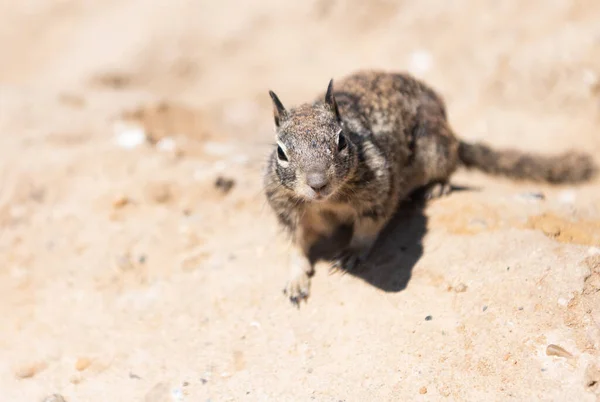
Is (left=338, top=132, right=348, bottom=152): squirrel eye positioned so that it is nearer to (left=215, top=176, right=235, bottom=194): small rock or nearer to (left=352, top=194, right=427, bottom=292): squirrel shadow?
(left=352, top=194, right=427, bottom=292): squirrel shadow

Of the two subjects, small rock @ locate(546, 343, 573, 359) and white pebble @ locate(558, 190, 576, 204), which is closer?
small rock @ locate(546, 343, 573, 359)

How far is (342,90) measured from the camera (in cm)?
561

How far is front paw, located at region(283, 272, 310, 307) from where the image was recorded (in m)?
4.84

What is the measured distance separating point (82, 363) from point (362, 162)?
268 centimetres

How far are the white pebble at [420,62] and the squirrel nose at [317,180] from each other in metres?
6.28

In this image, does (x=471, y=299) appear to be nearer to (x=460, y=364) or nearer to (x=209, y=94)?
(x=460, y=364)

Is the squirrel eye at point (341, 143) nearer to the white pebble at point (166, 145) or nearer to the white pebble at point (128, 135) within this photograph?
the white pebble at point (166, 145)

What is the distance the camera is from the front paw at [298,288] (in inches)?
190

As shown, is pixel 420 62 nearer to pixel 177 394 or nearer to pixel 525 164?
pixel 525 164

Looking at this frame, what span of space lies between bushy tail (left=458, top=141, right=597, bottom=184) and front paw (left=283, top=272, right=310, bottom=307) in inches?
100.0

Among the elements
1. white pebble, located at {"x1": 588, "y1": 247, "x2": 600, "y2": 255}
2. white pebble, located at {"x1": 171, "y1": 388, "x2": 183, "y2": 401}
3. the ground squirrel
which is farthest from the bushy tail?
white pebble, located at {"x1": 171, "y1": 388, "x2": 183, "y2": 401}

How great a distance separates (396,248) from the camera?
5.12 meters

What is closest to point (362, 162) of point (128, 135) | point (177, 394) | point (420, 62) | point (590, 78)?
point (177, 394)

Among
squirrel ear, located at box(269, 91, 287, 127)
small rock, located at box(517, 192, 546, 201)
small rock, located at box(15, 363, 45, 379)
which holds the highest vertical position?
squirrel ear, located at box(269, 91, 287, 127)
